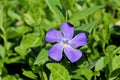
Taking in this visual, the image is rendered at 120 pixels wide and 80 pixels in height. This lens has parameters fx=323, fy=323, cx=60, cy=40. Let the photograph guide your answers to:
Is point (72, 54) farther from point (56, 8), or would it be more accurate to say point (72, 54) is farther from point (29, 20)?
point (29, 20)

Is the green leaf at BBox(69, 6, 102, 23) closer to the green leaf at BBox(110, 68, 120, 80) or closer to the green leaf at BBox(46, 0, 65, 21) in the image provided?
the green leaf at BBox(46, 0, 65, 21)

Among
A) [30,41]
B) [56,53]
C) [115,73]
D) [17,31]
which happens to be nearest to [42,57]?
[56,53]

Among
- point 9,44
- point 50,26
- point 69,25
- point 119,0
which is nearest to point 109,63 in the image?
point 69,25

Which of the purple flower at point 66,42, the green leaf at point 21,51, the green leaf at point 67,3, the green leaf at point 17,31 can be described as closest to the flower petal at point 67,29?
the purple flower at point 66,42

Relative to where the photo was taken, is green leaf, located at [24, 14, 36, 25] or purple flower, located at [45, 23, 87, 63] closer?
purple flower, located at [45, 23, 87, 63]

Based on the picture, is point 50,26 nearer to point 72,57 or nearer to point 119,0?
point 119,0

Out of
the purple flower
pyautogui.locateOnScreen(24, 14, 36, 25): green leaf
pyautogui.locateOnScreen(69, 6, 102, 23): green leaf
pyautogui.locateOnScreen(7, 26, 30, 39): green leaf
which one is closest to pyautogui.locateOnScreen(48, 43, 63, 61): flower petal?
the purple flower

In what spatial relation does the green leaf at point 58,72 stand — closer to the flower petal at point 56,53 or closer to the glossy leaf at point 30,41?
the flower petal at point 56,53
